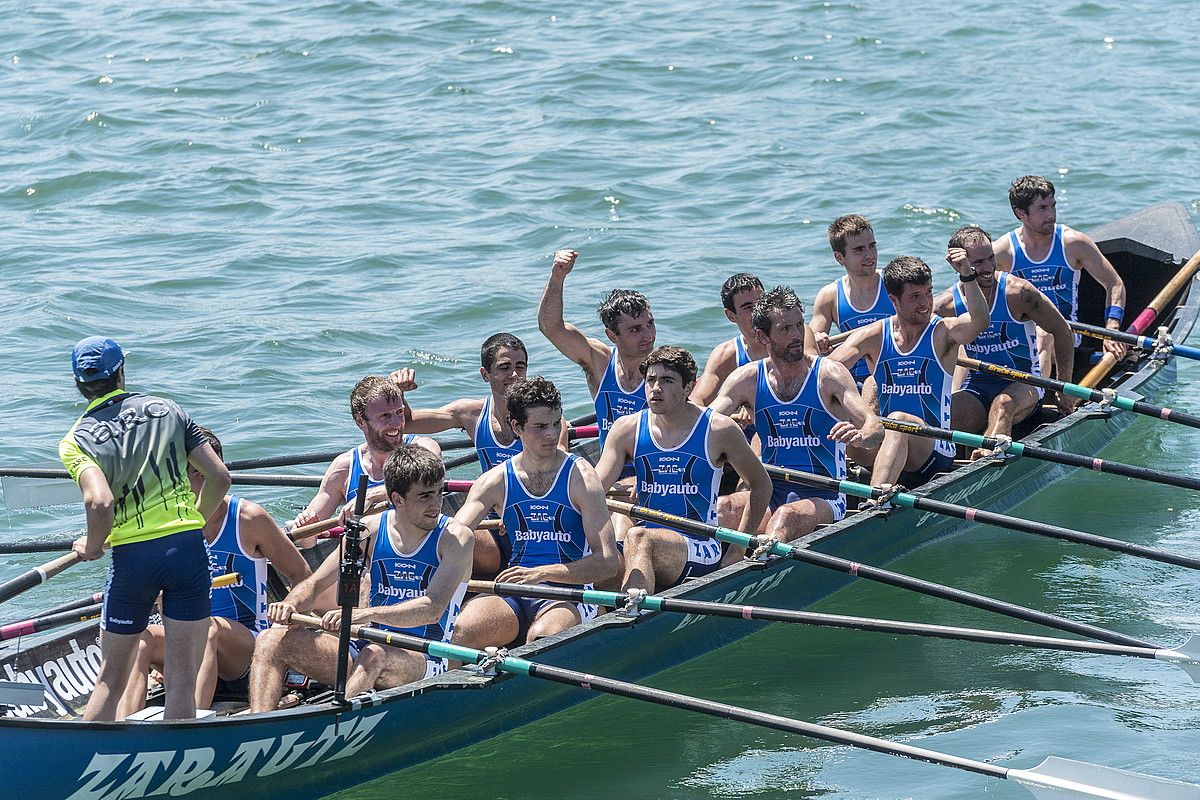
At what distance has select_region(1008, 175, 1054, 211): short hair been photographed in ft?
37.1

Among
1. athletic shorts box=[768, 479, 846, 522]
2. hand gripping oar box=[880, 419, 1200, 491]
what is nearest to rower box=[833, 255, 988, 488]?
hand gripping oar box=[880, 419, 1200, 491]

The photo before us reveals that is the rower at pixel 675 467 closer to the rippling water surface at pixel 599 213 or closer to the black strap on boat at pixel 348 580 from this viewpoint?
the rippling water surface at pixel 599 213

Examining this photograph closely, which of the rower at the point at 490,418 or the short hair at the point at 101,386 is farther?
the rower at the point at 490,418

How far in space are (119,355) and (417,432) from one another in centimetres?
318

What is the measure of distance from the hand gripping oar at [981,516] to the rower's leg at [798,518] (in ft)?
0.42

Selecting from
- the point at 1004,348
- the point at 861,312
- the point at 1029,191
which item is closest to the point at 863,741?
the point at 861,312

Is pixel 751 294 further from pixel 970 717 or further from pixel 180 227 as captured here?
pixel 180 227

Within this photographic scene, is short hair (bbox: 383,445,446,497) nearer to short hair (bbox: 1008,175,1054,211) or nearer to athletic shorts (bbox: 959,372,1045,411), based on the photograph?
athletic shorts (bbox: 959,372,1045,411)

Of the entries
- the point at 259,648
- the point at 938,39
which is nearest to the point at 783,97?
the point at 938,39

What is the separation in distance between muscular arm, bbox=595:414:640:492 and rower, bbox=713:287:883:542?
768 millimetres

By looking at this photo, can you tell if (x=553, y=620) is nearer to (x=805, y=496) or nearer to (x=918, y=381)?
(x=805, y=496)

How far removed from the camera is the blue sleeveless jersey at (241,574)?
731 centimetres

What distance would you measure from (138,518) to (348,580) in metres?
0.88

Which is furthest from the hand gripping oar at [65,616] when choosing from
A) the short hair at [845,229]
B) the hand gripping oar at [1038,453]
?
the short hair at [845,229]
